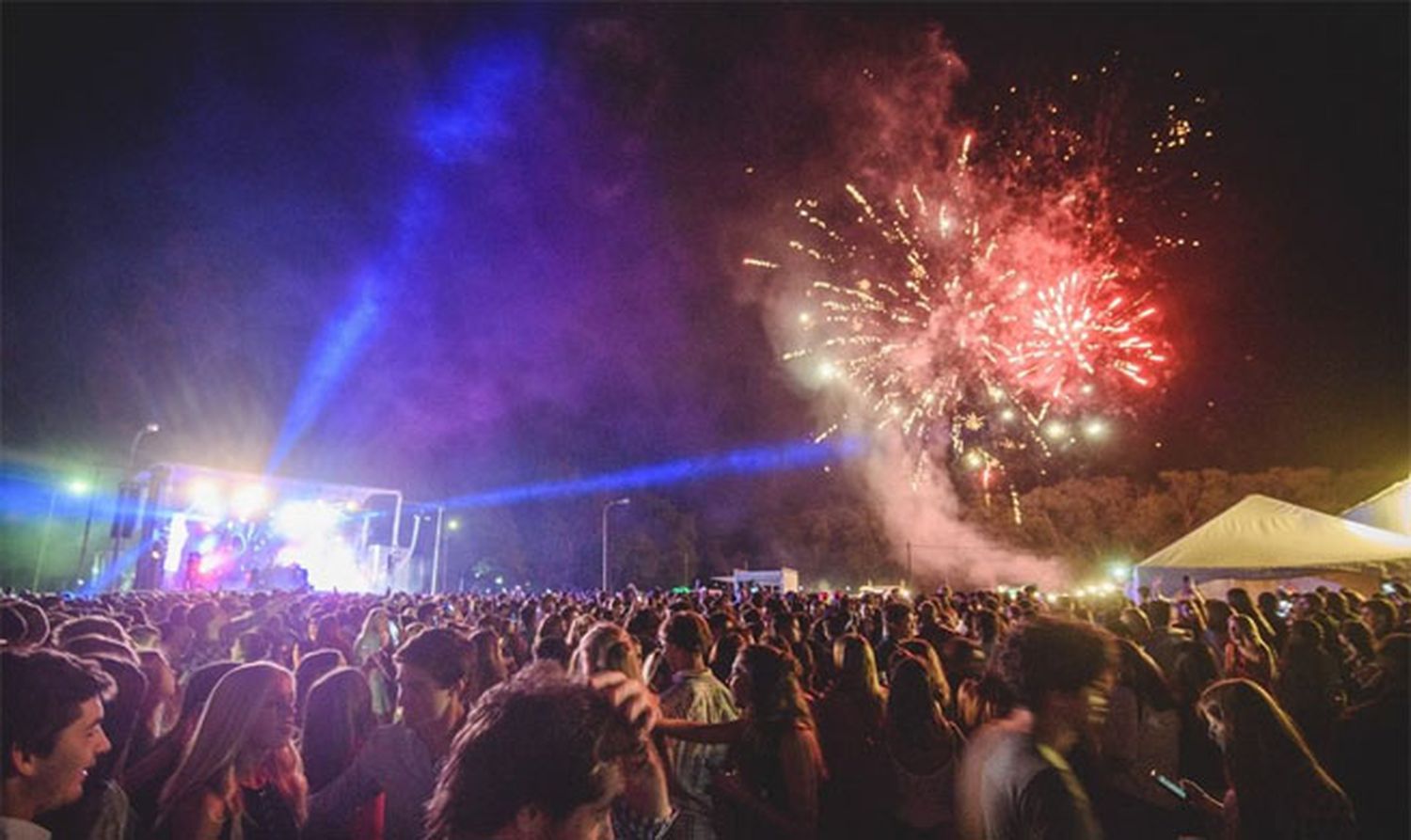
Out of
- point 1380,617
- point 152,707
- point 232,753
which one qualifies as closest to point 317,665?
point 152,707

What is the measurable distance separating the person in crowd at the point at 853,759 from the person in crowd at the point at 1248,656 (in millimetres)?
3961

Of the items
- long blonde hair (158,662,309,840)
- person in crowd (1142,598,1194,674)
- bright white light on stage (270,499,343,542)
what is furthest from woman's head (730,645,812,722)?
bright white light on stage (270,499,343,542)

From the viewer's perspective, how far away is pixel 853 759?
478cm

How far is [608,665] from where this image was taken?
4746 mm

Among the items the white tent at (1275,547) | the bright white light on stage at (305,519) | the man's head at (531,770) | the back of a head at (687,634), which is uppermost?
the bright white light on stage at (305,519)

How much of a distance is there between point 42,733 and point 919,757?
158 inches

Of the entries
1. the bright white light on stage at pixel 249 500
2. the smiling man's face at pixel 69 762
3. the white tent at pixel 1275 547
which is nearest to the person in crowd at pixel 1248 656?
the smiling man's face at pixel 69 762

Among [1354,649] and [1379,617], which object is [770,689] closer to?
[1354,649]

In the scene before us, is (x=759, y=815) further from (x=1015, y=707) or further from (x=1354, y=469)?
(x=1354, y=469)

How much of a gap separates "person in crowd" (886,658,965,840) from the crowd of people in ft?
0.04

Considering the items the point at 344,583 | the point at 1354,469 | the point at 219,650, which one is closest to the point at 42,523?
the point at 344,583

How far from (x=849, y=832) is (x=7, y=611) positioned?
7.29 m

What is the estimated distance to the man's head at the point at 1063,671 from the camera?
2969 millimetres

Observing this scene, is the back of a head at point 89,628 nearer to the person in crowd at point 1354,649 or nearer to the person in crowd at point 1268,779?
the person in crowd at point 1268,779
